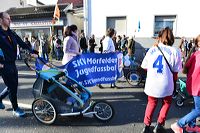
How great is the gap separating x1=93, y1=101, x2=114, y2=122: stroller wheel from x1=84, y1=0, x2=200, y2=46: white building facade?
11.2 meters

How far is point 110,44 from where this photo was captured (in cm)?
713

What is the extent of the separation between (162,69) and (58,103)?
2.03m

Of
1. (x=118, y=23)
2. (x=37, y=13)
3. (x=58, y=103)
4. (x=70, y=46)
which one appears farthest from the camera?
(x=37, y=13)

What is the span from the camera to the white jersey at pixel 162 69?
12.6 feet

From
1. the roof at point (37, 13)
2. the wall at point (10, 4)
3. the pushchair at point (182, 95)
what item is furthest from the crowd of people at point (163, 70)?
the wall at point (10, 4)

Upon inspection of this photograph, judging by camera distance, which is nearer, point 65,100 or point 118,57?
point 65,100

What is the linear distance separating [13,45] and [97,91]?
10.0ft

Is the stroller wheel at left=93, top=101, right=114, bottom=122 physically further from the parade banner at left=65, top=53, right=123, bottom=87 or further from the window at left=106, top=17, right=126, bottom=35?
the window at left=106, top=17, right=126, bottom=35

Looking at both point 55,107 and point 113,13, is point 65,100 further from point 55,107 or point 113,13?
point 113,13

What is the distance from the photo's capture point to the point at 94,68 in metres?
5.51

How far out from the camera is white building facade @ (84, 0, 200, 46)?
14.8 meters

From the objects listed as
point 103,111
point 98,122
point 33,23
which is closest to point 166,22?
point 103,111

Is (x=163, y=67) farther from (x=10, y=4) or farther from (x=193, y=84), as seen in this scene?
(x=10, y=4)

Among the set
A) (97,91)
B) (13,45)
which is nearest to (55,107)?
(13,45)
